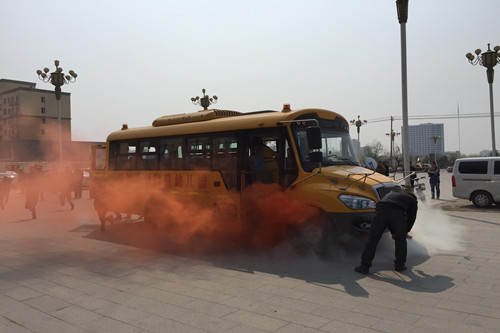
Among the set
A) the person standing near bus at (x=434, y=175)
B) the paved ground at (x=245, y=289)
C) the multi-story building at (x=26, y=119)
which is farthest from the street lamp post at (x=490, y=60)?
the multi-story building at (x=26, y=119)

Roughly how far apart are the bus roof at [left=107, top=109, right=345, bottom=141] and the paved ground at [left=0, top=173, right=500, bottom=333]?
8.82 feet

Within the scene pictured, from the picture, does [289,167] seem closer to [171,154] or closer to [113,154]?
[171,154]

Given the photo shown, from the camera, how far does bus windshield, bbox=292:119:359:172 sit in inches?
299

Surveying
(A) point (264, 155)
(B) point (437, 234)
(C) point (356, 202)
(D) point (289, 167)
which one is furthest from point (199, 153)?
(B) point (437, 234)

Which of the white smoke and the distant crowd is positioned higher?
the distant crowd

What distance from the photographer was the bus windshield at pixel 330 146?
25.0 ft

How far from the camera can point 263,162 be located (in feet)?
26.5

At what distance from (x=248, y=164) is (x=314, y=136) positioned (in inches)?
66.3

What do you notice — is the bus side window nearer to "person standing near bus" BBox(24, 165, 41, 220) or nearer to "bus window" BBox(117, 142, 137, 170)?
"bus window" BBox(117, 142, 137, 170)

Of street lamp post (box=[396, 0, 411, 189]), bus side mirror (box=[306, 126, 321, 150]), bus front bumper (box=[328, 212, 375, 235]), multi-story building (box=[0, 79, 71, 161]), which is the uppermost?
multi-story building (box=[0, 79, 71, 161])

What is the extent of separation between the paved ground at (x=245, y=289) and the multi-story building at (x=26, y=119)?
61.3 meters

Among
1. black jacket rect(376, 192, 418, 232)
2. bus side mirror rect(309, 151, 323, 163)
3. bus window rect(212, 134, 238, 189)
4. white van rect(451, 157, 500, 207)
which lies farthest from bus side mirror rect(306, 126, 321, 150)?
white van rect(451, 157, 500, 207)

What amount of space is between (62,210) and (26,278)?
10.8 meters

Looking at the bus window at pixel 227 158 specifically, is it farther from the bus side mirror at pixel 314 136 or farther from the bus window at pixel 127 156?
the bus window at pixel 127 156
